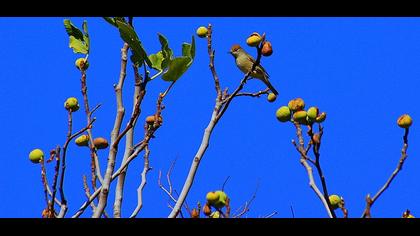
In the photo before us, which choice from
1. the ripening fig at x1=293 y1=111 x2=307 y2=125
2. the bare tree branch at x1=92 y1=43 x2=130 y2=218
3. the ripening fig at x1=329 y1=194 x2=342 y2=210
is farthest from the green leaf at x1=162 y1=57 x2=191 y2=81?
the ripening fig at x1=329 y1=194 x2=342 y2=210

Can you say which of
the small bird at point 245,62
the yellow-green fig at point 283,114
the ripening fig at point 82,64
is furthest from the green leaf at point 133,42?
the small bird at point 245,62

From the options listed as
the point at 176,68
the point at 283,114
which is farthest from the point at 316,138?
the point at 176,68

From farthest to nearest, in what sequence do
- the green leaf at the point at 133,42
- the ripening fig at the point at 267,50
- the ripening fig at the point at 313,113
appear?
the ripening fig at the point at 267,50, the green leaf at the point at 133,42, the ripening fig at the point at 313,113

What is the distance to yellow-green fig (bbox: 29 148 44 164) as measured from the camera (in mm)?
3066

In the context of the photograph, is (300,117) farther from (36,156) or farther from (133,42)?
(36,156)

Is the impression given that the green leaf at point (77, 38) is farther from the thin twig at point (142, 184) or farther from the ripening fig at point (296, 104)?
the ripening fig at point (296, 104)

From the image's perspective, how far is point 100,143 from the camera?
3.21 m

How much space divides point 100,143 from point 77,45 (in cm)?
51

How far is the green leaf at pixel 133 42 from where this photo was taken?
113 inches

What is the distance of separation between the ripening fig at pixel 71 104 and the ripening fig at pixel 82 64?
0.16 m

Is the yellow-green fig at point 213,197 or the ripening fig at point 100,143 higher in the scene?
the ripening fig at point 100,143
